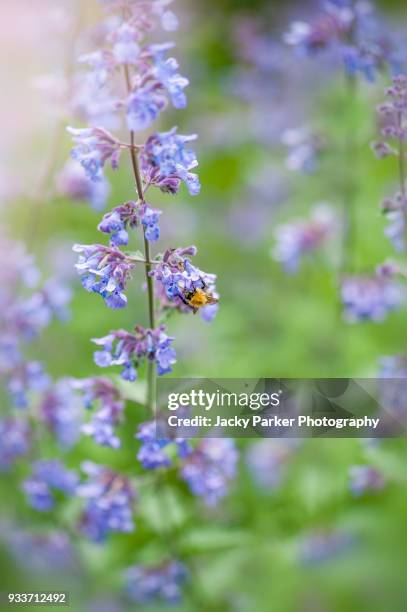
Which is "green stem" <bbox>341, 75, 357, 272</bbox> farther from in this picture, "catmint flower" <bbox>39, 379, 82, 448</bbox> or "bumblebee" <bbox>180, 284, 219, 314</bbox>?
"bumblebee" <bbox>180, 284, 219, 314</bbox>

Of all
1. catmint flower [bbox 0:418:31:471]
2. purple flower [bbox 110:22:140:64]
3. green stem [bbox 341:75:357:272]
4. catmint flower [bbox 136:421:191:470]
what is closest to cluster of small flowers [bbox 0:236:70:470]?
catmint flower [bbox 0:418:31:471]

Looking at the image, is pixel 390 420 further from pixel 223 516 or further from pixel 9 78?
pixel 9 78

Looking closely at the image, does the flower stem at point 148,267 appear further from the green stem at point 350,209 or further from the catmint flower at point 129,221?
the green stem at point 350,209

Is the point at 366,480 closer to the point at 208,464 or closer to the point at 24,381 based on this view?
the point at 208,464

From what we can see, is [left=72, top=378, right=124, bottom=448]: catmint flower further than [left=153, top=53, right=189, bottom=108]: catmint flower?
Yes

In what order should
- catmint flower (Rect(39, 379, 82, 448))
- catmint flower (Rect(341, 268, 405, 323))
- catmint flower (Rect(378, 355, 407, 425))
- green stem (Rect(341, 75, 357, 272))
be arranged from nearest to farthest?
1. catmint flower (Rect(378, 355, 407, 425))
2. catmint flower (Rect(341, 268, 405, 323))
3. catmint flower (Rect(39, 379, 82, 448))
4. green stem (Rect(341, 75, 357, 272))

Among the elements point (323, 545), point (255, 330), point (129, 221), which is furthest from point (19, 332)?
point (255, 330)

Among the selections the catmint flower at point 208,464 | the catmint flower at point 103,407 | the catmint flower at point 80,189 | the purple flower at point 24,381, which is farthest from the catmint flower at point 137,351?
the catmint flower at point 80,189
